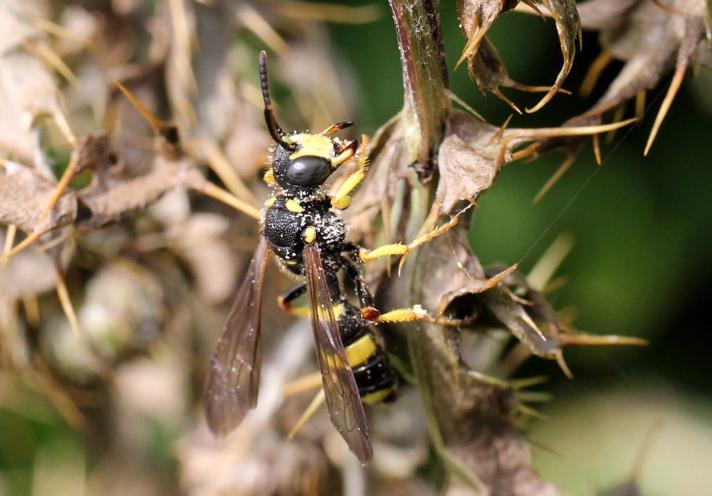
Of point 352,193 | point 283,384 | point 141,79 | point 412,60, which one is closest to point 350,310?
point 352,193

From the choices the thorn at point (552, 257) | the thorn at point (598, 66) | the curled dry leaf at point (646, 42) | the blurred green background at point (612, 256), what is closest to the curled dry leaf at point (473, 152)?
the curled dry leaf at point (646, 42)

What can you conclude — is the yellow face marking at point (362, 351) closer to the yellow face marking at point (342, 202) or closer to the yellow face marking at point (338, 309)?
the yellow face marking at point (338, 309)

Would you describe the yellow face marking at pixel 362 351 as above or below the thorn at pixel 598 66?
below

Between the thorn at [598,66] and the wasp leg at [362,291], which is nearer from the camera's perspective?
the wasp leg at [362,291]

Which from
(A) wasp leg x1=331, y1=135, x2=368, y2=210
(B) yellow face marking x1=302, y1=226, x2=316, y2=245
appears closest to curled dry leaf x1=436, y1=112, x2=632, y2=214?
(A) wasp leg x1=331, y1=135, x2=368, y2=210

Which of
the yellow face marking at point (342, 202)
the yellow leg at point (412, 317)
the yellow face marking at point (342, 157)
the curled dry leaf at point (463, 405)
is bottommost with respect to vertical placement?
the curled dry leaf at point (463, 405)

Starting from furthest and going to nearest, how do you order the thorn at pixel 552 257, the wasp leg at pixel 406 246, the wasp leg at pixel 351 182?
the thorn at pixel 552 257 → the wasp leg at pixel 351 182 → the wasp leg at pixel 406 246

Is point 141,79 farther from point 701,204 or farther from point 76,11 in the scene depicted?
point 701,204

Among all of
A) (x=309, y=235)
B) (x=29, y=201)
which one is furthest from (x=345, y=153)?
(x=29, y=201)
